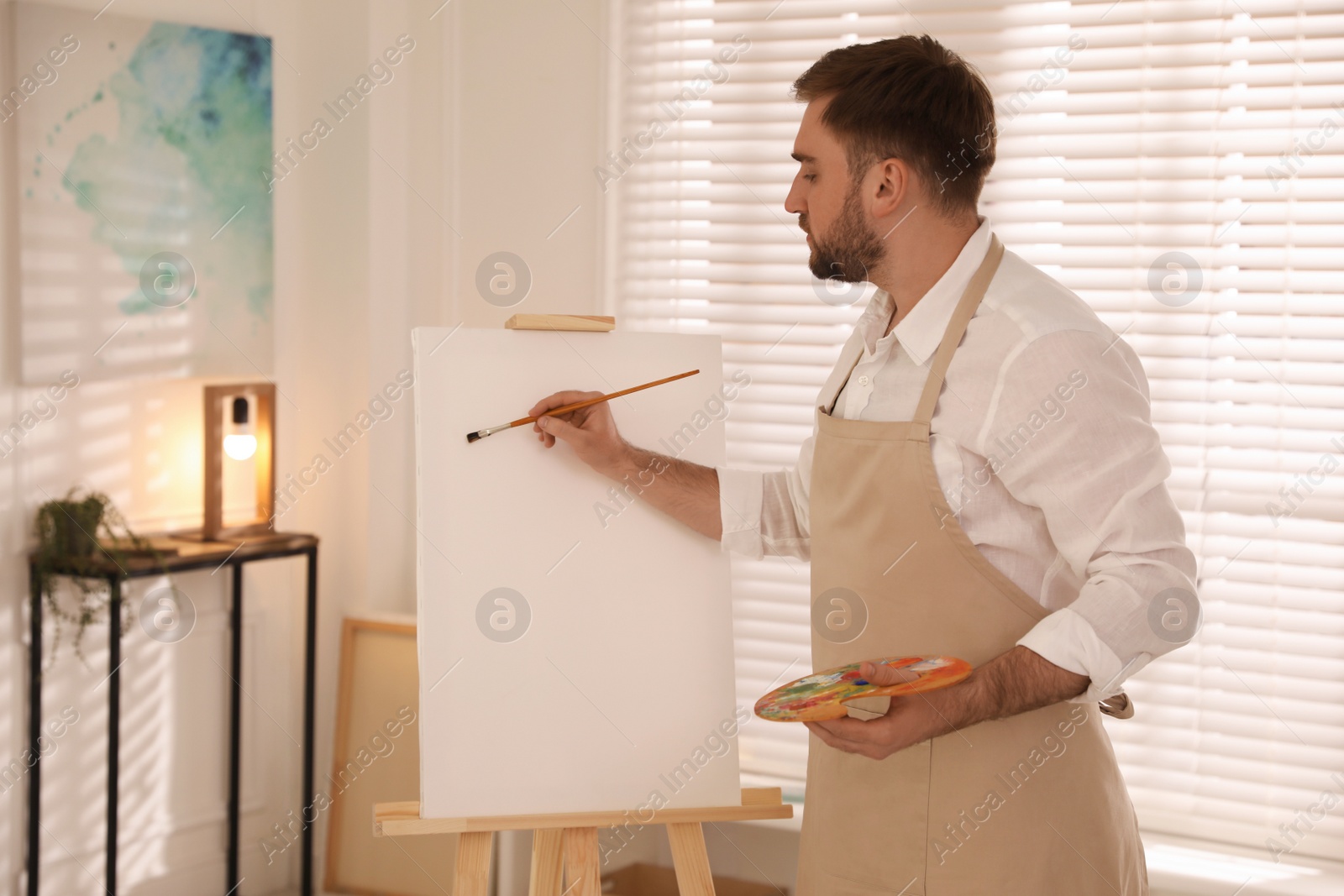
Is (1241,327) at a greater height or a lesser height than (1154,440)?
greater

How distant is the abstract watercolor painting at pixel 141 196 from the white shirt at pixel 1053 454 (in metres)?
1.85

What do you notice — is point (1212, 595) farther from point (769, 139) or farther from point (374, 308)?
point (374, 308)

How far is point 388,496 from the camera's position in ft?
9.55

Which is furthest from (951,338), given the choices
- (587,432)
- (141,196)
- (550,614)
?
(141,196)

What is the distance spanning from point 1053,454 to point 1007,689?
276 mm

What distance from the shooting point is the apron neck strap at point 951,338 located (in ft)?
4.69

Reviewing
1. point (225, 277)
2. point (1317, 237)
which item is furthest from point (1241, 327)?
point (225, 277)

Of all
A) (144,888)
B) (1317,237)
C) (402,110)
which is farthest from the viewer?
(402,110)

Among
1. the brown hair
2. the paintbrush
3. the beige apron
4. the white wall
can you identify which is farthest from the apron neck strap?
the white wall

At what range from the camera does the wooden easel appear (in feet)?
5.06

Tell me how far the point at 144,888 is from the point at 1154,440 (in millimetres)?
2508

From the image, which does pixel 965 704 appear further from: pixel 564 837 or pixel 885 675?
pixel 564 837

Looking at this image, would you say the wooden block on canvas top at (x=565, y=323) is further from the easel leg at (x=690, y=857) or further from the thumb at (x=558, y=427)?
the easel leg at (x=690, y=857)

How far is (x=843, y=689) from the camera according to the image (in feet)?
4.19
